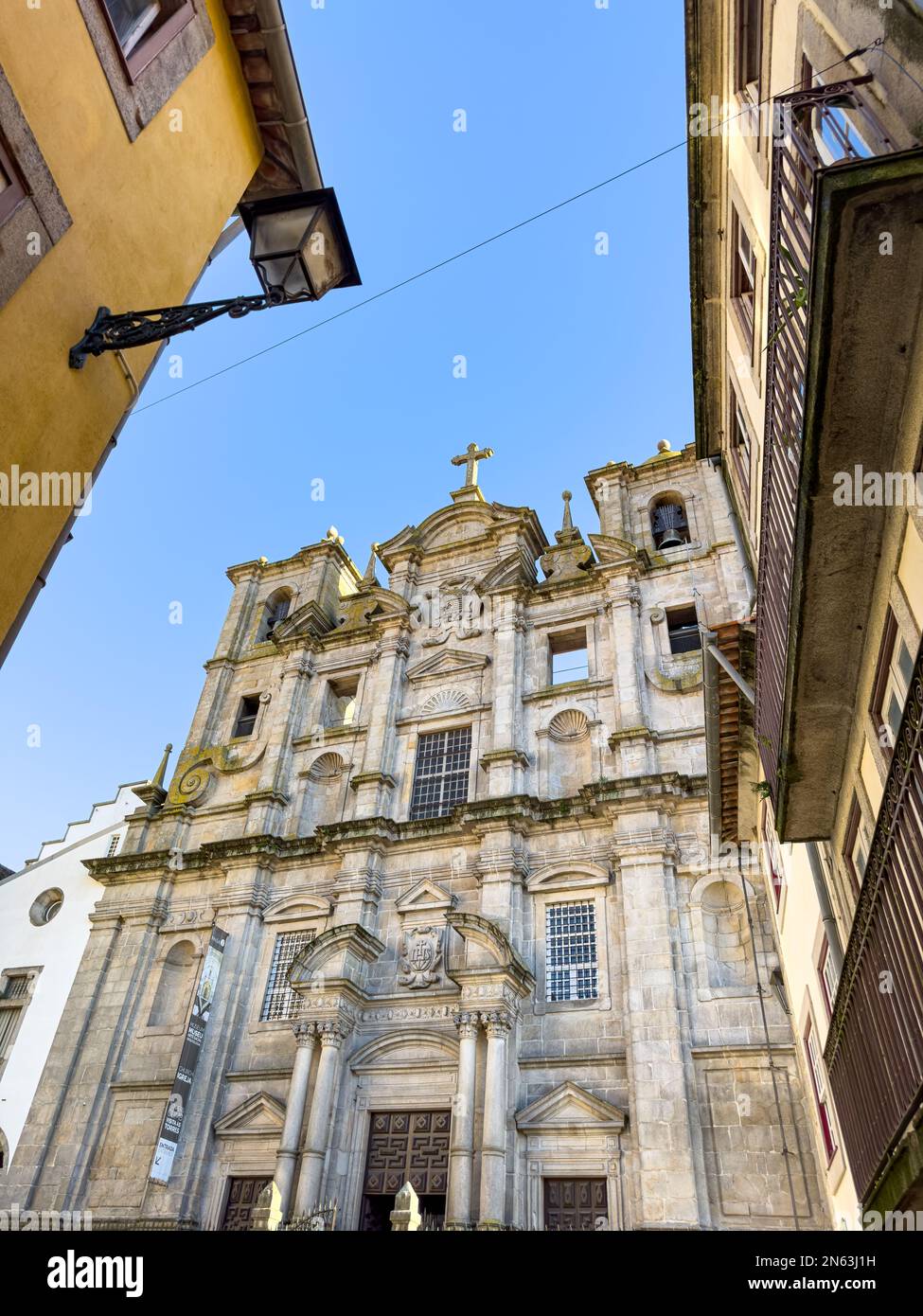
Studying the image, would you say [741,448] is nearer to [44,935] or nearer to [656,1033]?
[656,1033]

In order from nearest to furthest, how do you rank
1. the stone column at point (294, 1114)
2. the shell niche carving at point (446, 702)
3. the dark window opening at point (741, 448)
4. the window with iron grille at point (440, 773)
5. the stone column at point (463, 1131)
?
the dark window opening at point (741, 448) → the stone column at point (463, 1131) → the stone column at point (294, 1114) → the window with iron grille at point (440, 773) → the shell niche carving at point (446, 702)

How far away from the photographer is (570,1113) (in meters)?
15.4

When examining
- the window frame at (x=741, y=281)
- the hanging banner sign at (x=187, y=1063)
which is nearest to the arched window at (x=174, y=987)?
the hanging banner sign at (x=187, y=1063)

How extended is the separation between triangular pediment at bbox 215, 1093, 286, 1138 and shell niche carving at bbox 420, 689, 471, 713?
406 inches

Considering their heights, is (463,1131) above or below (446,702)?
below

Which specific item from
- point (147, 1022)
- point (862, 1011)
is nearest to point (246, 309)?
point (862, 1011)

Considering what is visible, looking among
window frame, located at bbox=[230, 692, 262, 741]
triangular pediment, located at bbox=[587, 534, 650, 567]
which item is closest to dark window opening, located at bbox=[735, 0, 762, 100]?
triangular pediment, located at bbox=[587, 534, 650, 567]

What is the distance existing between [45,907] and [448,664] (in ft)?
46.1

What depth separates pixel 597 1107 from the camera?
15.0 metres

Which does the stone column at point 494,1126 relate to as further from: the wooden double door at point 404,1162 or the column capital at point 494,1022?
the wooden double door at point 404,1162

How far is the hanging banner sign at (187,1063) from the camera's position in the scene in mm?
16688

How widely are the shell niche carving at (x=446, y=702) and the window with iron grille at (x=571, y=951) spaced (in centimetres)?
665

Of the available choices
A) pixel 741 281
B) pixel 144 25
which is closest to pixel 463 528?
pixel 741 281

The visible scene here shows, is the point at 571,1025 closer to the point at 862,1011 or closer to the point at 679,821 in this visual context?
the point at 679,821
